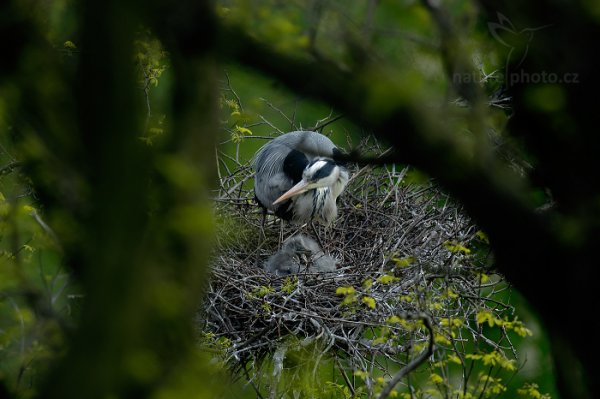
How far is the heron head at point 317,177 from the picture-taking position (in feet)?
15.6

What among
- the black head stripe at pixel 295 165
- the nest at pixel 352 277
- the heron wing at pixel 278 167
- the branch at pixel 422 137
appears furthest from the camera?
the black head stripe at pixel 295 165

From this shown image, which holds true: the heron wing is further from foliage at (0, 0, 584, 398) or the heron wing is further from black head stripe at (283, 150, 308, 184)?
foliage at (0, 0, 584, 398)

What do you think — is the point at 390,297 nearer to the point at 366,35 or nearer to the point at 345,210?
the point at 345,210

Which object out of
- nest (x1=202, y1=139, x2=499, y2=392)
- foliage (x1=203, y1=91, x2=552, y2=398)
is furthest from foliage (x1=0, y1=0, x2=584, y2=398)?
nest (x1=202, y1=139, x2=499, y2=392)

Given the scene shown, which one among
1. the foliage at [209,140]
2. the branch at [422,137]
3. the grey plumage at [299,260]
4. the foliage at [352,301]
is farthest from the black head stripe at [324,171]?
the branch at [422,137]

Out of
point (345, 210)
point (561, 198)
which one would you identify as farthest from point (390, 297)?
point (561, 198)

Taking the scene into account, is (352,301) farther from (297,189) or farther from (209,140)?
(209,140)

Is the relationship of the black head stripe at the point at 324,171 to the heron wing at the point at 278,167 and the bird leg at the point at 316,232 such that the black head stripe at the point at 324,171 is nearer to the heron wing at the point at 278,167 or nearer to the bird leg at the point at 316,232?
the heron wing at the point at 278,167

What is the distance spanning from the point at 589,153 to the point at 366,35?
35 centimetres

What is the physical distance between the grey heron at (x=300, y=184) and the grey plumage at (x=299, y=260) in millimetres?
277

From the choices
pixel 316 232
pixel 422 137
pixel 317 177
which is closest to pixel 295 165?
pixel 317 177

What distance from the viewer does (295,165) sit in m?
4.95

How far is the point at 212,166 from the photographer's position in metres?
1.01

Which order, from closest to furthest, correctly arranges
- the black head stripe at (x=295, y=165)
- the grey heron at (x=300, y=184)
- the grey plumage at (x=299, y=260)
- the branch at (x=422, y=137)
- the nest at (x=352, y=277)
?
the branch at (x=422, y=137)
the nest at (x=352, y=277)
the grey plumage at (x=299, y=260)
the grey heron at (x=300, y=184)
the black head stripe at (x=295, y=165)
